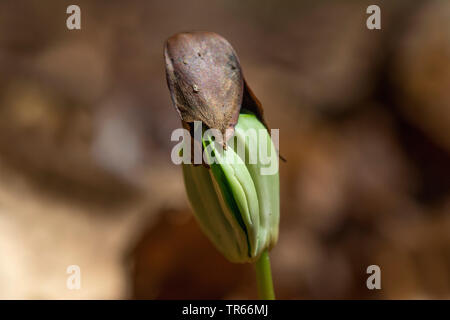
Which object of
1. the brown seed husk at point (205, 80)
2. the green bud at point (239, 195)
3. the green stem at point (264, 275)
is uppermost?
the brown seed husk at point (205, 80)

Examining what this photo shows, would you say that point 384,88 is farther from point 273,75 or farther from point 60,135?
point 60,135

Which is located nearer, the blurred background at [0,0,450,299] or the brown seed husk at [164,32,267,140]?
the brown seed husk at [164,32,267,140]

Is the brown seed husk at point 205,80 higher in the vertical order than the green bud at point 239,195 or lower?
higher

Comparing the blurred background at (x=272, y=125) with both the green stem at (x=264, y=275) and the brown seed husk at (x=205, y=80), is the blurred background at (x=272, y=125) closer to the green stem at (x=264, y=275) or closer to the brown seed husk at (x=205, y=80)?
the green stem at (x=264, y=275)

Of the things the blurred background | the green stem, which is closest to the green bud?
the green stem

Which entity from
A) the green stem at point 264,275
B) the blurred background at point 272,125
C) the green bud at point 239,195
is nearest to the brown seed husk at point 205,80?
the green bud at point 239,195

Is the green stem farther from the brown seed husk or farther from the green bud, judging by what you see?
the brown seed husk
